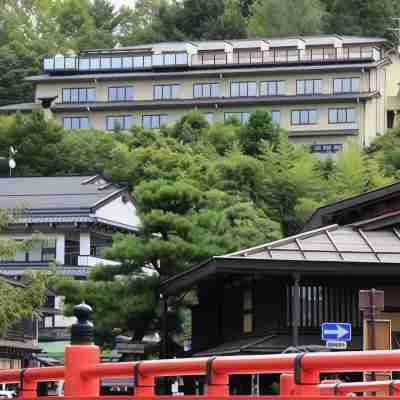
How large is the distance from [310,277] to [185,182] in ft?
71.3

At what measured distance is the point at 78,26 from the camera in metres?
142

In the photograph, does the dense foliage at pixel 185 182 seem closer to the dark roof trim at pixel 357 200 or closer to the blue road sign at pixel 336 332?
the dark roof trim at pixel 357 200

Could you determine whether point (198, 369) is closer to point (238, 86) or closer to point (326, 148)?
point (326, 148)

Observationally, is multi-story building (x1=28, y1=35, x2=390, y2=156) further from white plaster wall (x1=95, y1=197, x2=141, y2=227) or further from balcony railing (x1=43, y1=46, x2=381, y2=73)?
white plaster wall (x1=95, y1=197, x2=141, y2=227)

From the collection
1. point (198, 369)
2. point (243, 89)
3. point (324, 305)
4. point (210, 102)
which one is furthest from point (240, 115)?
point (198, 369)

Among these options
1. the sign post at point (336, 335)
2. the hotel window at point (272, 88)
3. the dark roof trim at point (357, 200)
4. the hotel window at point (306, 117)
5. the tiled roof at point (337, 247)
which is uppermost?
the hotel window at point (272, 88)

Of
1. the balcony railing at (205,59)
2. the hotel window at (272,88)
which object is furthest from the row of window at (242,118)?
the balcony railing at (205,59)

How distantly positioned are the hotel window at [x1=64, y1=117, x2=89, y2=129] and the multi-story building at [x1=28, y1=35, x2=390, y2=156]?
0.24ft

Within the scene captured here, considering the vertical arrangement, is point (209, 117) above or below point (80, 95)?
below

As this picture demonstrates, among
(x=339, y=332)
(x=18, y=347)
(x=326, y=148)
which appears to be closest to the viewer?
(x=339, y=332)

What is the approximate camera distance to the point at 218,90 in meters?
97.0

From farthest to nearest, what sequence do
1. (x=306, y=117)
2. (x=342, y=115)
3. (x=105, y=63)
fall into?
(x=105, y=63), (x=306, y=117), (x=342, y=115)

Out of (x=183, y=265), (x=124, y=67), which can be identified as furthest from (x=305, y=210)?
(x=124, y=67)

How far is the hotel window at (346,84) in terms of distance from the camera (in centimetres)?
9475
